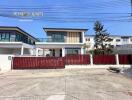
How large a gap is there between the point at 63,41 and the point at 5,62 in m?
14.3

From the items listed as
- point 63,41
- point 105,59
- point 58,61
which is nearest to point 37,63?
point 58,61

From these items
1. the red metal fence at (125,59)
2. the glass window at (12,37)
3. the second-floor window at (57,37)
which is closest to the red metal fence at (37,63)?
the red metal fence at (125,59)

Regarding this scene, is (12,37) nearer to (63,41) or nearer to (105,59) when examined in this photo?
(63,41)

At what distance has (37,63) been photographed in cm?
2786

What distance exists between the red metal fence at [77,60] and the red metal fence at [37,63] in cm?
143

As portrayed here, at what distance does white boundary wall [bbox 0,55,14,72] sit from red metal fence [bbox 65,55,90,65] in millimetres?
7640

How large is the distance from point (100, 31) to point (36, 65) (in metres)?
21.9

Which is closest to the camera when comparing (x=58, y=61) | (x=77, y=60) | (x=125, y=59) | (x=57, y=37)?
(x=58, y=61)

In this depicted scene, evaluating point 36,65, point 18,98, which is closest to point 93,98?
point 18,98

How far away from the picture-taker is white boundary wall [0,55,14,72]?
2649cm

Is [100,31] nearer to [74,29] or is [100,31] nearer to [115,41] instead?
Answer: [74,29]

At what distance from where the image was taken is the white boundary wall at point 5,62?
1043 inches

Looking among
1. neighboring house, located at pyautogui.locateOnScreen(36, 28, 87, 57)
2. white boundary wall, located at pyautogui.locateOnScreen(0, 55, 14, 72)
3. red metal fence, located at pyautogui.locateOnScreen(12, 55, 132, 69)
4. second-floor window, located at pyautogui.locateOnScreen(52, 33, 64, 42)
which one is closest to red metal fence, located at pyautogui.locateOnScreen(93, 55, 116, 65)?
red metal fence, located at pyautogui.locateOnScreen(12, 55, 132, 69)

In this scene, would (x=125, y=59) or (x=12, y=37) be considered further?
(x=12, y=37)
